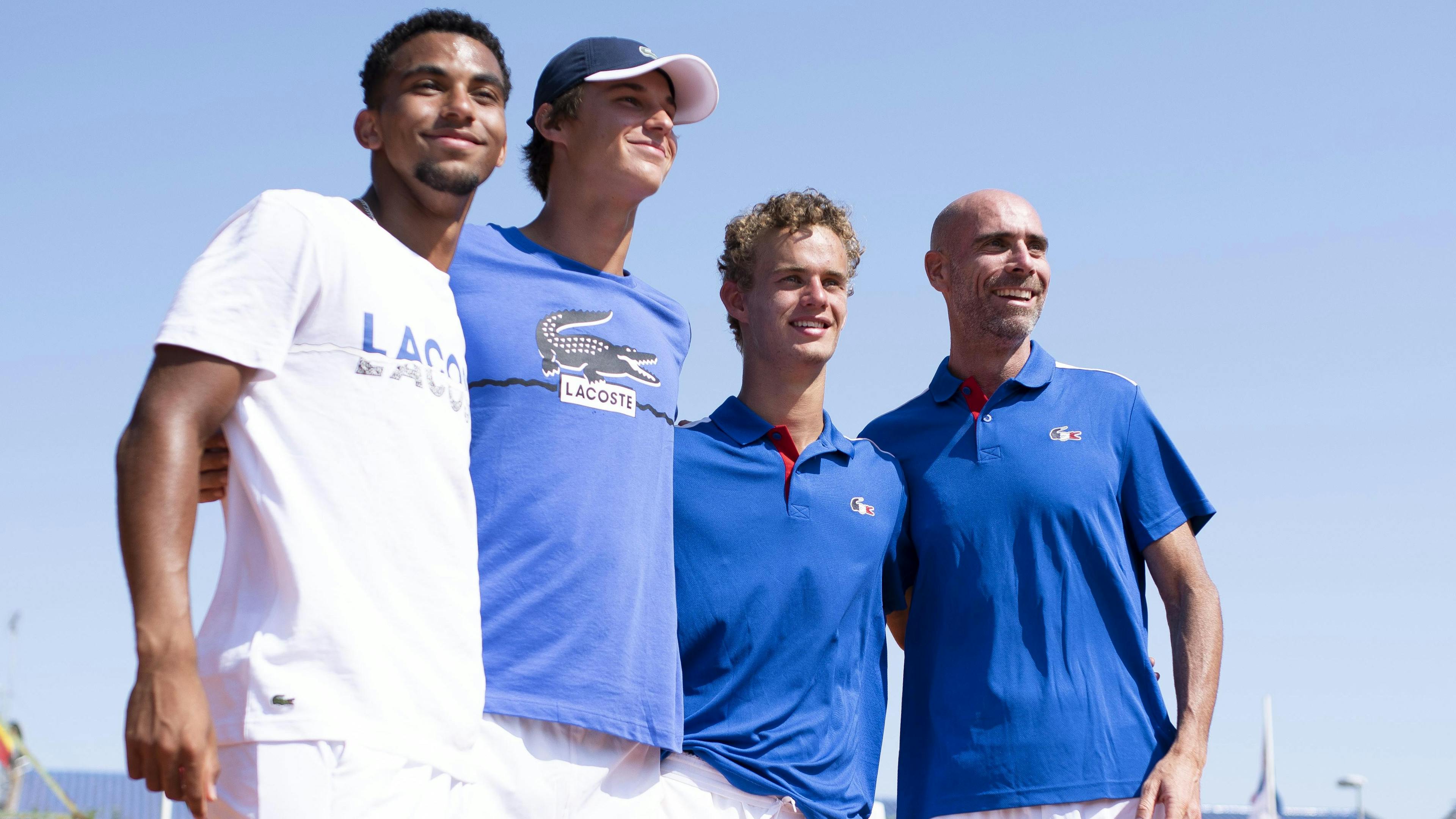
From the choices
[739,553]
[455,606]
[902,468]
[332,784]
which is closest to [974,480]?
[902,468]

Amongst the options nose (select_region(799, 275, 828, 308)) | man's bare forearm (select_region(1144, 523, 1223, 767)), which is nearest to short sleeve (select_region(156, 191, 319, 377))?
nose (select_region(799, 275, 828, 308))

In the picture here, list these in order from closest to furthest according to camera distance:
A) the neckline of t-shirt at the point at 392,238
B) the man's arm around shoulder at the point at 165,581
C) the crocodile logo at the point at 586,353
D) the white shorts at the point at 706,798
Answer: the man's arm around shoulder at the point at 165,581, the neckline of t-shirt at the point at 392,238, the crocodile logo at the point at 586,353, the white shorts at the point at 706,798

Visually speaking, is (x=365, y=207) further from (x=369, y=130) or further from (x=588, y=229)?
(x=588, y=229)

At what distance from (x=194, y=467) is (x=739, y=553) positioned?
8.19 feet

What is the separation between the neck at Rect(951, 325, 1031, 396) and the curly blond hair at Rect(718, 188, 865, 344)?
624 millimetres

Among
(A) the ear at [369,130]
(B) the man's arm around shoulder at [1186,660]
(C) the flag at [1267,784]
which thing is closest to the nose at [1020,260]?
(B) the man's arm around shoulder at [1186,660]

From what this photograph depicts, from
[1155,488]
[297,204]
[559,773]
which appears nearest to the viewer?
[297,204]

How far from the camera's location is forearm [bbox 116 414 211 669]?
2.91 metres

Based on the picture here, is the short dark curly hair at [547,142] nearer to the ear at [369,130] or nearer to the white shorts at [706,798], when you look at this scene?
the ear at [369,130]

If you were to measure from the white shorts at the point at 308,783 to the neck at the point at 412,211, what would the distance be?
1.56 m

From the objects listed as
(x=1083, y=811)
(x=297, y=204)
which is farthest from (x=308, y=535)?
(x=1083, y=811)

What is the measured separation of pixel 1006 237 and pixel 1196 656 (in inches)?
80.4

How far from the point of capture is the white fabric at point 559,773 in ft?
13.2

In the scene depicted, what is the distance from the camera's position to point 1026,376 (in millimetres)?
5824
